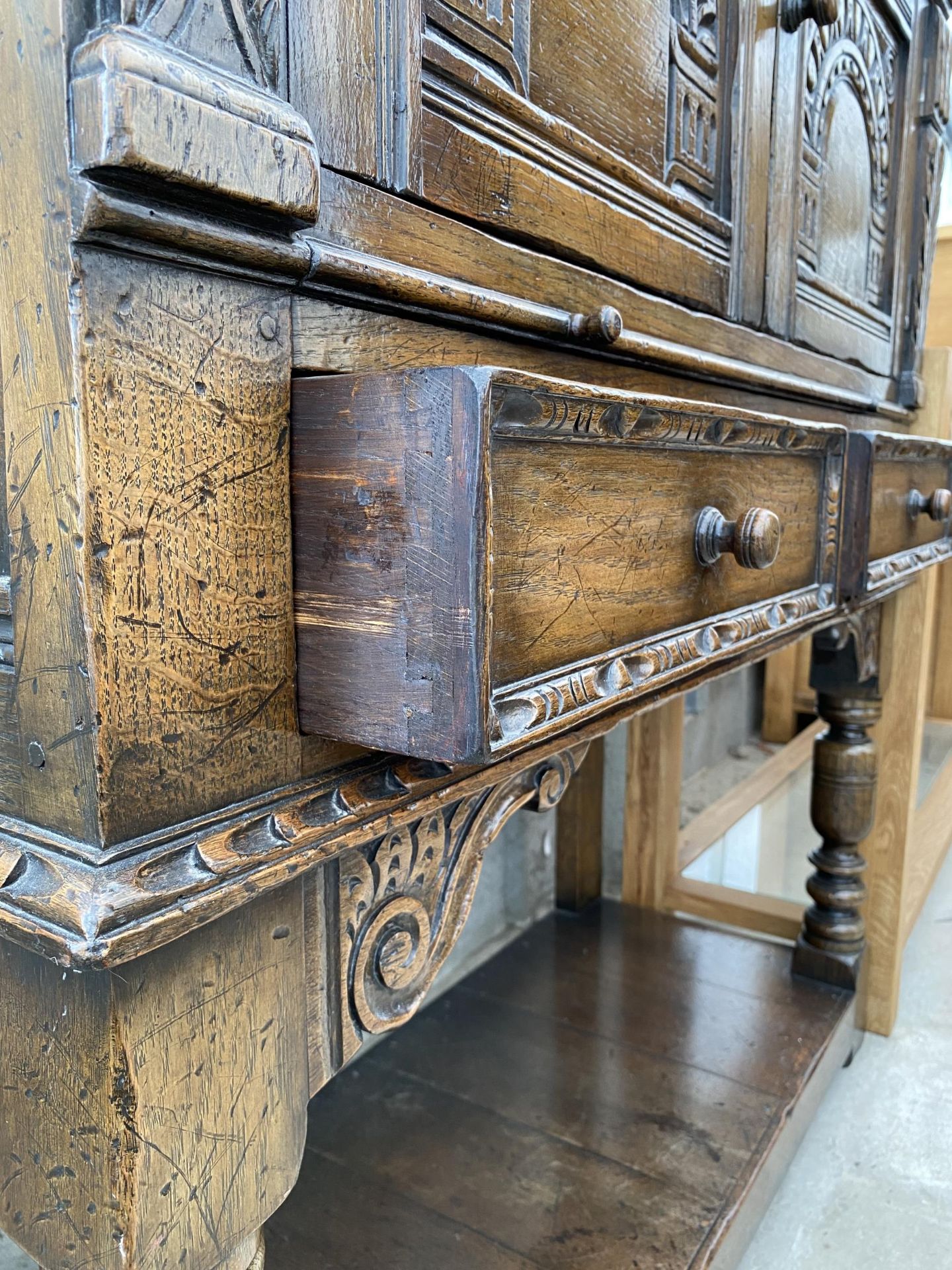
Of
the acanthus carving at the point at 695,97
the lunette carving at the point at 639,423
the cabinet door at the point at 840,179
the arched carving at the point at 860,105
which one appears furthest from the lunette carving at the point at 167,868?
the arched carving at the point at 860,105

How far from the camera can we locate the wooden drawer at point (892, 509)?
2.71 ft

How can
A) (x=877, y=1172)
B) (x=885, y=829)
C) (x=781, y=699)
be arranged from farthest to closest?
(x=781, y=699) < (x=885, y=829) < (x=877, y=1172)

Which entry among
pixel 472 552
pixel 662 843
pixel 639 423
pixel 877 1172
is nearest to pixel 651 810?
pixel 662 843

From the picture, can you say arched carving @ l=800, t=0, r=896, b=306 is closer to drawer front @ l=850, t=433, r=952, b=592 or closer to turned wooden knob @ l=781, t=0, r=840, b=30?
turned wooden knob @ l=781, t=0, r=840, b=30

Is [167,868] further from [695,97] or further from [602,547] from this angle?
[695,97]

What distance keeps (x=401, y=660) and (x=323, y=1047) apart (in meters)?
0.21

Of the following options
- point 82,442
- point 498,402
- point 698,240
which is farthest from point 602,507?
point 698,240

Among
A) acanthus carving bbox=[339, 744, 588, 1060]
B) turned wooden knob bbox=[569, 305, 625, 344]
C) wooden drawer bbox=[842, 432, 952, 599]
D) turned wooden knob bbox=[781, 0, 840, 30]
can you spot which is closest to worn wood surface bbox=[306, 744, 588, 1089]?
acanthus carving bbox=[339, 744, 588, 1060]

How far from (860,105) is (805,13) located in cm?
28

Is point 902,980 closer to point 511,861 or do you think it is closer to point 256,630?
point 511,861

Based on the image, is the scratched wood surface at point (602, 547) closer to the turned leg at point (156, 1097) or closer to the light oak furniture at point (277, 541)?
the light oak furniture at point (277, 541)

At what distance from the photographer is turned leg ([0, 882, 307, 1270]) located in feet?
1.19

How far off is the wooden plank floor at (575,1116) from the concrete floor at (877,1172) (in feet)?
0.19

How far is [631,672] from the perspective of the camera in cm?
51
